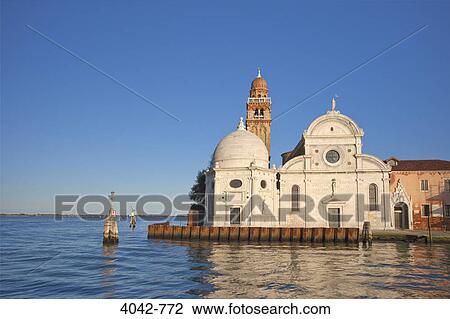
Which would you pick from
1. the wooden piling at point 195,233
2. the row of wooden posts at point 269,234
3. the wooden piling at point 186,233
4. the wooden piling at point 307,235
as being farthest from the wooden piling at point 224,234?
the wooden piling at point 307,235

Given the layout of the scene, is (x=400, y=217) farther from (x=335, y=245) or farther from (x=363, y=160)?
(x=335, y=245)

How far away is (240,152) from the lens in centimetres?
3991

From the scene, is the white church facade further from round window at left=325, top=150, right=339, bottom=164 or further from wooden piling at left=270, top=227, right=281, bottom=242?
wooden piling at left=270, top=227, right=281, bottom=242

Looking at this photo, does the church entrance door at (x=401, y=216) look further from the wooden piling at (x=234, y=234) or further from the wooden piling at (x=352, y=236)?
the wooden piling at (x=234, y=234)

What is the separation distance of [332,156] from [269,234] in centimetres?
1151

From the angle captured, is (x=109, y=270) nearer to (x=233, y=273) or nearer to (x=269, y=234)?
(x=233, y=273)

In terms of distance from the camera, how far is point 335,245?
31.5 meters

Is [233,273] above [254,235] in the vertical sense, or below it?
below

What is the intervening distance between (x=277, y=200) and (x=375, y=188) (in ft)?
30.3

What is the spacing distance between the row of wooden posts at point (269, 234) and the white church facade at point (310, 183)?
11.8 ft

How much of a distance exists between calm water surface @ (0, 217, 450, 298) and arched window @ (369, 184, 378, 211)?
9.70 metres

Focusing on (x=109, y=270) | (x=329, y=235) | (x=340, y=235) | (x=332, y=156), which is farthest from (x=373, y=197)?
(x=109, y=270)
